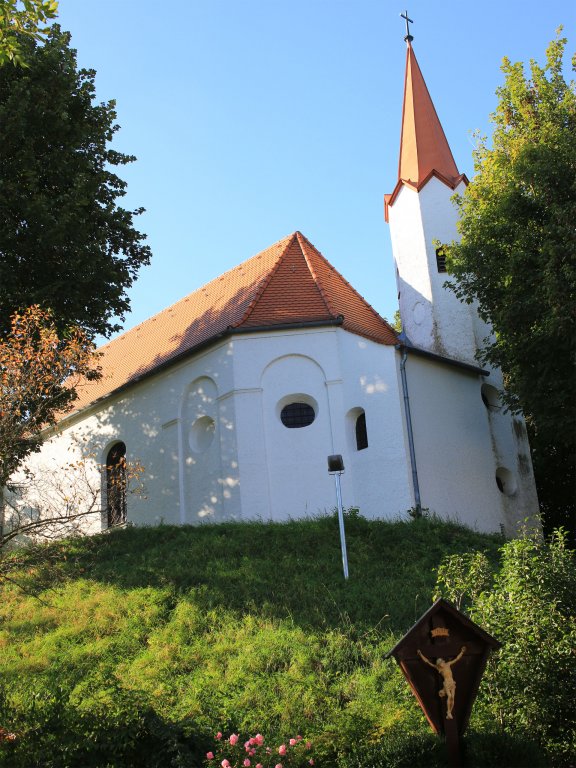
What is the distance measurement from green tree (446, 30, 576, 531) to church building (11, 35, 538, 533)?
224cm

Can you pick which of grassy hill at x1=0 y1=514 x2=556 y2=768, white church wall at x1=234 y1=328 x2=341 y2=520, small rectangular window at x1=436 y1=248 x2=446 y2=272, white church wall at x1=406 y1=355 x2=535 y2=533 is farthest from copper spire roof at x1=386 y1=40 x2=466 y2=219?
grassy hill at x1=0 y1=514 x2=556 y2=768

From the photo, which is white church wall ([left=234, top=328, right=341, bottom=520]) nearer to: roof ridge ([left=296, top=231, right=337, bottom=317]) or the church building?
the church building

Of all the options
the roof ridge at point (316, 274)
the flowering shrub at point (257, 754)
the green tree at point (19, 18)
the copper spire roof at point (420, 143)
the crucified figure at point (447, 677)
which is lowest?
the flowering shrub at point (257, 754)

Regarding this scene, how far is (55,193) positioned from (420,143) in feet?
38.7

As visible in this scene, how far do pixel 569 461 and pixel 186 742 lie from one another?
20138 mm

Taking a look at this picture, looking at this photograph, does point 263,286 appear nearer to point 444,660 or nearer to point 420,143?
point 420,143

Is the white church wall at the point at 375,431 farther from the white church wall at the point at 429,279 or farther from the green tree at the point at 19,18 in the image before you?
the green tree at the point at 19,18

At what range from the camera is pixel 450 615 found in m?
7.45

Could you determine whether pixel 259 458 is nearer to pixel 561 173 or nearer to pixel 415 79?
pixel 561 173

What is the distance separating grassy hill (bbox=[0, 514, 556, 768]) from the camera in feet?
27.3

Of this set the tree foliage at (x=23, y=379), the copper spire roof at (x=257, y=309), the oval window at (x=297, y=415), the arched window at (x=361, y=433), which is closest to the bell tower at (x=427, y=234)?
the copper spire roof at (x=257, y=309)

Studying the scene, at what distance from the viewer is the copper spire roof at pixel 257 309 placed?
69.5ft

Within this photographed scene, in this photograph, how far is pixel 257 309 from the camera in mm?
21516

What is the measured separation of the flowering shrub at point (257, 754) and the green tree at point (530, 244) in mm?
11343
